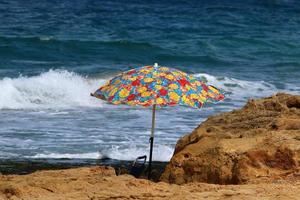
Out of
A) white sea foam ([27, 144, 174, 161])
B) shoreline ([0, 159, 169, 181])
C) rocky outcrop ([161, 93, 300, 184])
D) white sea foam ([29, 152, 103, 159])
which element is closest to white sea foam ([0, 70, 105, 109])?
white sea foam ([27, 144, 174, 161])

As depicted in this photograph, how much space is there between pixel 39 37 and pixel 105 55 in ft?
9.01

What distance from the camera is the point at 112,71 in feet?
64.8

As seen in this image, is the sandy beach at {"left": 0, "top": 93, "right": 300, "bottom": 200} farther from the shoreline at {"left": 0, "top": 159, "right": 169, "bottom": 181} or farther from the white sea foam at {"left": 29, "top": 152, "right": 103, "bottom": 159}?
the white sea foam at {"left": 29, "top": 152, "right": 103, "bottom": 159}

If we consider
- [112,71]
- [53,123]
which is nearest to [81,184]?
[53,123]

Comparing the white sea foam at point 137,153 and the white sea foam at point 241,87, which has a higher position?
the white sea foam at point 241,87

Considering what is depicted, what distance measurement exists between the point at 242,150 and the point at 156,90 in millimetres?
894

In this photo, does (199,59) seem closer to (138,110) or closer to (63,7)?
(138,110)

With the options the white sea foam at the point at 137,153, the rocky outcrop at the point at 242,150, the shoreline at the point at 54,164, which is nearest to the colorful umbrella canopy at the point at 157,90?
the rocky outcrop at the point at 242,150

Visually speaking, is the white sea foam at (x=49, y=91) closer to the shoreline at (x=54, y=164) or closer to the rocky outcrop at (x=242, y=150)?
the shoreline at (x=54, y=164)

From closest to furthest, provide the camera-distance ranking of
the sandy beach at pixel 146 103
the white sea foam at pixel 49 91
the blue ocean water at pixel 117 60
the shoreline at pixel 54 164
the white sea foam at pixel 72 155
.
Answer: the sandy beach at pixel 146 103
the shoreline at pixel 54 164
the white sea foam at pixel 72 155
the blue ocean water at pixel 117 60
the white sea foam at pixel 49 91

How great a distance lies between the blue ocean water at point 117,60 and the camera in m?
11.5

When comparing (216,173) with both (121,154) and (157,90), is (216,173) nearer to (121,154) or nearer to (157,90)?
(157,90)

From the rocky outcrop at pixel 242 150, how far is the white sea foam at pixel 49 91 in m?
7.30

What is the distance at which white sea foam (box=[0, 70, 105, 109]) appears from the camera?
14984 mm
